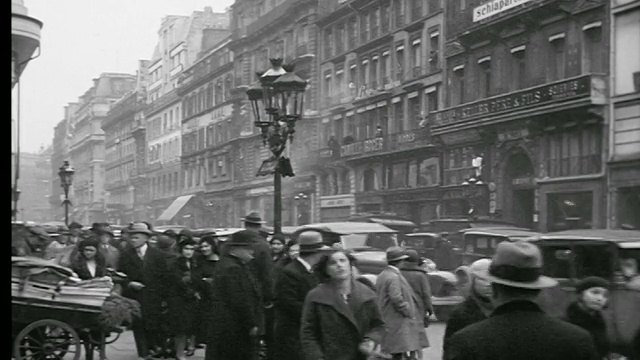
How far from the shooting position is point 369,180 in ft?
142

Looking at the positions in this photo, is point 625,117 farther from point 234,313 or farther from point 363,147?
point 234,313

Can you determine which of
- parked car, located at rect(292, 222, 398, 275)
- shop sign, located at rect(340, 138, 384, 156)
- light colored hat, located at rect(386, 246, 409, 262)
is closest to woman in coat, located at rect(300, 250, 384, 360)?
light colored hat, located at rect(386, 246, 409, 262)

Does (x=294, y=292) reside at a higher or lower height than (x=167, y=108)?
lower

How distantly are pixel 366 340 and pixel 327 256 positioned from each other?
86 cm

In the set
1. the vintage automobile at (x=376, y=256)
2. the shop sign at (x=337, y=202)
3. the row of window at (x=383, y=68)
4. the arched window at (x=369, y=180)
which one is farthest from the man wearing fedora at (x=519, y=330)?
the shop sign at (x=337, y=202)

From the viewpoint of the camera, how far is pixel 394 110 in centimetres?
4131

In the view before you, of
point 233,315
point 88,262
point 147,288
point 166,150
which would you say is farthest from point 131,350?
point 166,150

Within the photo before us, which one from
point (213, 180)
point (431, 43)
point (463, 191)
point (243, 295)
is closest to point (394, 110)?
point (431, 43)

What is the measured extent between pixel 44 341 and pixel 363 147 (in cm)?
3369

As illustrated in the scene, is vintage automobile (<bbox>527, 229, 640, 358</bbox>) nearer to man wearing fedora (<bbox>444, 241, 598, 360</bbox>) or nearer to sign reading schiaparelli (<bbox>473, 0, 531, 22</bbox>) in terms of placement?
man wearing fedora (<bbox>444, 241, 598, 360</bbox>)

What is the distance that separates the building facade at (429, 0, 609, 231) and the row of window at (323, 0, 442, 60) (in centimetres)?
323

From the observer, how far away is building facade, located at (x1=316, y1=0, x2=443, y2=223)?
126 feet

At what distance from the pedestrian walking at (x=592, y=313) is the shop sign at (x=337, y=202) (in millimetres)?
36574

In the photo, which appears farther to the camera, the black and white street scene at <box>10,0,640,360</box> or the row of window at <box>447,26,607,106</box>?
the row of window at <box>447,26,607,106</box>
